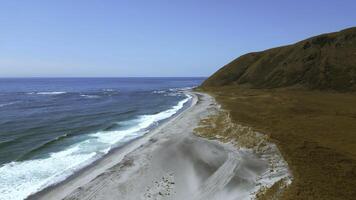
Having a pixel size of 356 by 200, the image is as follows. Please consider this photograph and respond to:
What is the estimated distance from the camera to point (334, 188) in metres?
14.7

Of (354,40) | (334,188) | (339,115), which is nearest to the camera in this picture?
(334,188)

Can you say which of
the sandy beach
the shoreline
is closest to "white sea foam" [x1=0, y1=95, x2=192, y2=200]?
the shoreline

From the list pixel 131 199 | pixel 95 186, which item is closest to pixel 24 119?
pixel 95 186

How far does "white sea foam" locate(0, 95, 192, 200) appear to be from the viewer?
1962 centimetres

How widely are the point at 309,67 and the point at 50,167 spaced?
260ft

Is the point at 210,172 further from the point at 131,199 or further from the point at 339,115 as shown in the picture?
the point at 339,115

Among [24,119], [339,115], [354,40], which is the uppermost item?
[354,40]

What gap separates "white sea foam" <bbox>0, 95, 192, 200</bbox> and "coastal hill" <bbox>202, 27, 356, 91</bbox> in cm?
6051

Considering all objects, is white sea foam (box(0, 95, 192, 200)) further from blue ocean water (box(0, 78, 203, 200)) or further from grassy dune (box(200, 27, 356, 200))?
grassy dune (box(200, 27, 356, 200))

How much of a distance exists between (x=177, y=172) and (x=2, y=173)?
40.3 ft

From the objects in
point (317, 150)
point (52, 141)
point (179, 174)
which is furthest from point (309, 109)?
point (52, 141)

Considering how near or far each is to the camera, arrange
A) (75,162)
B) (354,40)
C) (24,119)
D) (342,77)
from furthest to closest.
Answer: (354,40), (342,77), (24,119), (75,162)

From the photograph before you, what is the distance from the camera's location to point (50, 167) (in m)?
23.8

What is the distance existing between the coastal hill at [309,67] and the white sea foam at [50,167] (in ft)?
199
